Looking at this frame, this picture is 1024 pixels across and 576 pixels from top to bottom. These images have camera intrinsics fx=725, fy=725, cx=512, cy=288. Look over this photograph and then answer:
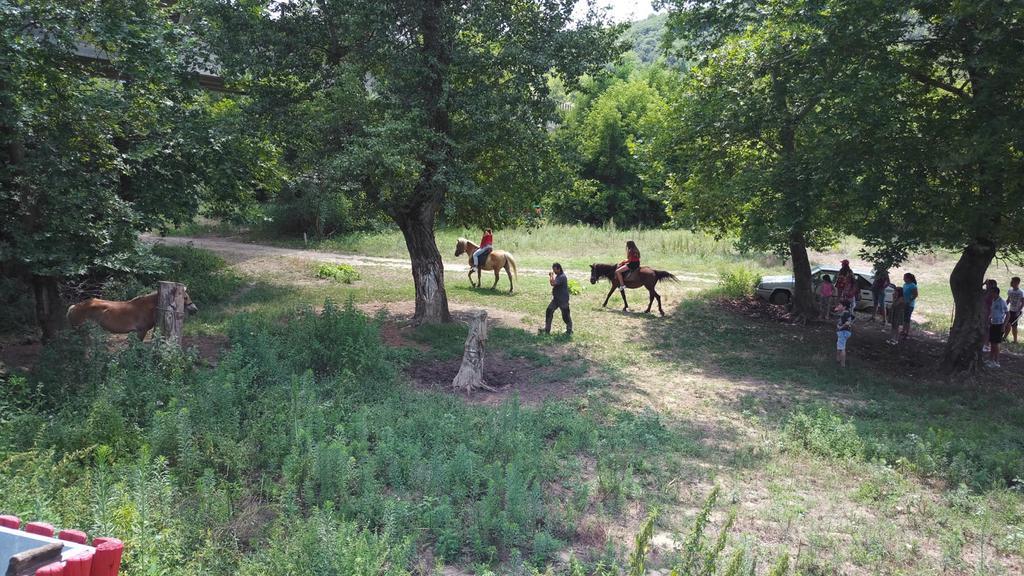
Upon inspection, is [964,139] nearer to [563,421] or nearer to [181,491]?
[563,421]

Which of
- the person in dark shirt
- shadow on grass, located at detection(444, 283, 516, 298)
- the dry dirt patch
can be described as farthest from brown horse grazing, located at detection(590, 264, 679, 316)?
the dry dirt patch

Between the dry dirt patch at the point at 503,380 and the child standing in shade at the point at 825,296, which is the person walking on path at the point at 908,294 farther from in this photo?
the dry dirt patch at the point at 503,380

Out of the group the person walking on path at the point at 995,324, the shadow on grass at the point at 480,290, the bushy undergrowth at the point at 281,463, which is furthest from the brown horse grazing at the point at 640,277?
the bushy undergrowth at the point at 281,463

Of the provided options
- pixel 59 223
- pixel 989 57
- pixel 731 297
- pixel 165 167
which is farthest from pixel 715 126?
pixel 59 223

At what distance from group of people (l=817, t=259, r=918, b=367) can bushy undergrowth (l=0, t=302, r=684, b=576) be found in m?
6.43

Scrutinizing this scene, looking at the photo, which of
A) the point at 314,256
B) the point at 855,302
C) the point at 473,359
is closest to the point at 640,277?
the point at 855,302

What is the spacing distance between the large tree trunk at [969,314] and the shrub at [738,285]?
8.28 m

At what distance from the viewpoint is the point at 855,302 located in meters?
15.9

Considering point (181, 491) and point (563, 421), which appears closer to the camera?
point (181, 491)

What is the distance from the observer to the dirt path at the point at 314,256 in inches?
970

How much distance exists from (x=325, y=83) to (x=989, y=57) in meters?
11.5

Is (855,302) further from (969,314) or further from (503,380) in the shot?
(503,380)

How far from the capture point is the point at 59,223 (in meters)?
9.43

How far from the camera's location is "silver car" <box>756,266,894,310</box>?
21.2 metres
